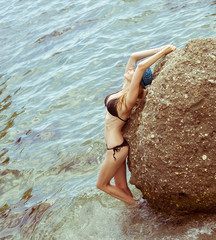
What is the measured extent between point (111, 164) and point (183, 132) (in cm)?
144

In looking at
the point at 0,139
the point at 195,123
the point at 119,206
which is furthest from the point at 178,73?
the point at 0,139

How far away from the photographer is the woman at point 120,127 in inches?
215

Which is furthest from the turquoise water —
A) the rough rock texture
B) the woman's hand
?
the woman's hand

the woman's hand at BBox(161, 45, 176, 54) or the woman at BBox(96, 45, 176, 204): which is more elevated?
the woman's hand at BBox(161, 45, 176, 54)

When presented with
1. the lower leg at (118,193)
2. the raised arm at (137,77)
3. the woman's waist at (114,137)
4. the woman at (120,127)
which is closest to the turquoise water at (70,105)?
the lower leg at (118,193)

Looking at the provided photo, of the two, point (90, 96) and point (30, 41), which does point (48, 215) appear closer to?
point (90, 96)

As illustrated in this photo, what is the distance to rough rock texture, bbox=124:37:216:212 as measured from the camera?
4797mm

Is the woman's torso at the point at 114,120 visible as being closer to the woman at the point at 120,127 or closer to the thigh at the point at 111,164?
the woman at the point at 120,127

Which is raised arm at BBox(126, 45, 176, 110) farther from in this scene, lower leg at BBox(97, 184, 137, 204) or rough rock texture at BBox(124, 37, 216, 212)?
lower leg at BBox(97, 184, 137, 204)

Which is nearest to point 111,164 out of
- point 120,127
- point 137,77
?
point 120,127

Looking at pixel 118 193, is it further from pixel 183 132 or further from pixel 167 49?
pixel 167 49

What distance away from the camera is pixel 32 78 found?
39.7ft

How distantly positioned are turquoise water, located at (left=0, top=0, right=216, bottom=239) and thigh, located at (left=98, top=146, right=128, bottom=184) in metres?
0.69

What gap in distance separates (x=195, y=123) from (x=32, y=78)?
8182mm
